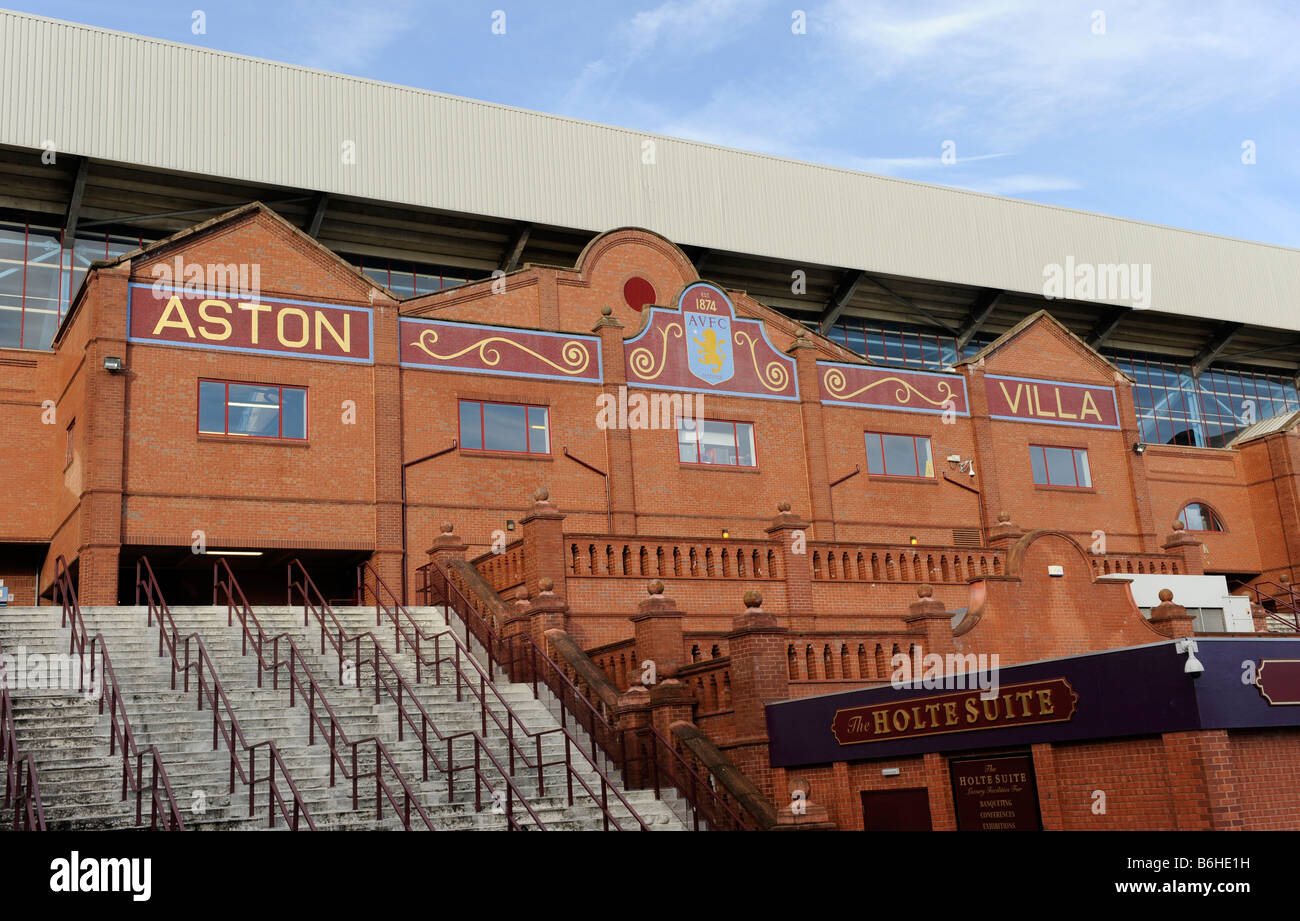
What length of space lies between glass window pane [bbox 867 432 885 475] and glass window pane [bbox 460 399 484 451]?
31.2 feet

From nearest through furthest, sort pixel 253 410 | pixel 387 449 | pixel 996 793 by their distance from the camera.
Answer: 1. pixel 996 793
2. pixel 253 410
3. pixel 387 449

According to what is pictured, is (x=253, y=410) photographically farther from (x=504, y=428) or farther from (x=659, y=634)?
(x=659, y=634)

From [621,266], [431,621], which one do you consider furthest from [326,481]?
[621,266]

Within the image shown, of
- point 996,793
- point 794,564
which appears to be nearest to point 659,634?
point 794,564

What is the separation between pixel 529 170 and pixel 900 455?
512 inches

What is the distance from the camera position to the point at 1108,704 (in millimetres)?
11984

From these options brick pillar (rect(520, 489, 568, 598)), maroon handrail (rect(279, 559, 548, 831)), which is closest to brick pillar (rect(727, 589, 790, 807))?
maroon handrail (rect(279, 559, 548, 831))


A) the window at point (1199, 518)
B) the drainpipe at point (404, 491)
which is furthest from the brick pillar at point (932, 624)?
the window at point (1199, 518)

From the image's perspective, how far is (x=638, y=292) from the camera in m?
29.9

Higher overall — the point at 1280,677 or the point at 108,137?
the point at 108,137

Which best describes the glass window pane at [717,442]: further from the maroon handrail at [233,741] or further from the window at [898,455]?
the maroon handrail at [233,741]

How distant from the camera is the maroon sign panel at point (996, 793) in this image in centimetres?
1277

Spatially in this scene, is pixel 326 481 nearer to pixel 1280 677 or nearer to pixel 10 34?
pixel 10 34
